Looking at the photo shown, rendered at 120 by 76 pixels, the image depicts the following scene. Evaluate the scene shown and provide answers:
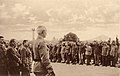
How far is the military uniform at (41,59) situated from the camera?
18.3 feet

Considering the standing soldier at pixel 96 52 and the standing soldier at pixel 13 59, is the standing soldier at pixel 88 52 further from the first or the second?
the standing soldier at pixel 13 59

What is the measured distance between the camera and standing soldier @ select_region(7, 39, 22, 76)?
5.70 m

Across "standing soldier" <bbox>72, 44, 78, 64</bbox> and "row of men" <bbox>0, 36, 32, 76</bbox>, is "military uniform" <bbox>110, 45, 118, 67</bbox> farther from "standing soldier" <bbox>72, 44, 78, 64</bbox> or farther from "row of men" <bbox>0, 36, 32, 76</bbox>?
"row of men" <bbox>0, 36, 32, 76</bbox>

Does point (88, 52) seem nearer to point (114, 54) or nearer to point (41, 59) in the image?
point (114, 54)

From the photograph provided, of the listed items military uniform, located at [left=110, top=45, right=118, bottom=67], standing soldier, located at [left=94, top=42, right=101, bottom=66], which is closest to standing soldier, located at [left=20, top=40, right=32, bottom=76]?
standing soldier, located at [left=94, top=42, right=101, bottom=66]

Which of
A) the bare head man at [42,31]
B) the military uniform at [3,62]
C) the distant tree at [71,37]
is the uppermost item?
the bare head man at [42,31]

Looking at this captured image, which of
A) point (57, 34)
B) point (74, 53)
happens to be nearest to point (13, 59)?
point (57, 34)

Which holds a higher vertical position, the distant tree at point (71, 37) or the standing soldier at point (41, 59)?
the distant tree at point (71, 37)

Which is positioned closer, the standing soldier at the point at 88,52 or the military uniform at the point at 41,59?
the military uniform at the point at 41,59

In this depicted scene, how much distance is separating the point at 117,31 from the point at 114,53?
306mm

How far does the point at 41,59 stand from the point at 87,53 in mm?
664

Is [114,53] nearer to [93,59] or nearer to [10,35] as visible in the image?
[93,59]

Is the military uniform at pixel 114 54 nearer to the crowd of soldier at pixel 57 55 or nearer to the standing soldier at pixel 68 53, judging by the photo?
the crowd of soldier at pixel 57 55

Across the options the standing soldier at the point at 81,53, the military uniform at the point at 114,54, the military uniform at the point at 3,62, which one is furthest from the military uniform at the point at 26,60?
the military uniform at the point at 114,54
